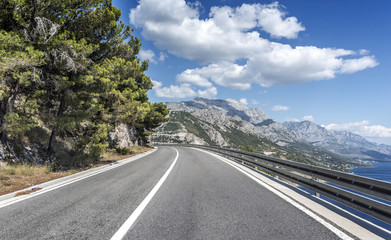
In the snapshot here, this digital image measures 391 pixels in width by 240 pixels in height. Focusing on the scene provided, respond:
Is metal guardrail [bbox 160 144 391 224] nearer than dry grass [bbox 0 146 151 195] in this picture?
Yes

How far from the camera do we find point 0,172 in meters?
7.75

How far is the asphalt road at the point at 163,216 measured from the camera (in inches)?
132

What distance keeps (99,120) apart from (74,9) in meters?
6.64

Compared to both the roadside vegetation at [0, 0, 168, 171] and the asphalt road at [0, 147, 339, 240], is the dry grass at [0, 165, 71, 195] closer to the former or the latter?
the roadside vegetation at [0, 0, 168, 171]

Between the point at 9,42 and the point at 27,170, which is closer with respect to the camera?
the point at 9,42

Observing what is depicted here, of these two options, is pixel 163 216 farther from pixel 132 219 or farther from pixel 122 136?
pixel 122 136

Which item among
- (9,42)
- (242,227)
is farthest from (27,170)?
(242,227)

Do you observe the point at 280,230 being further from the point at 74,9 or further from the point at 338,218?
the point at 74,9

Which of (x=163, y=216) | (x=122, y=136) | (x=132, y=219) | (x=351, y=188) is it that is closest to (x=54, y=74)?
(x=132, y=219)

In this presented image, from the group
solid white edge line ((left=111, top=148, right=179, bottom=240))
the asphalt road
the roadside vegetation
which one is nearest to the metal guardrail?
the asphalt road

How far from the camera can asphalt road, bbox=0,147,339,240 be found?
3346 mm

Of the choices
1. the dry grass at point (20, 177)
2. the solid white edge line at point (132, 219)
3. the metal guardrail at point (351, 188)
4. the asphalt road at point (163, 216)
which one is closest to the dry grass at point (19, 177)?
the dry grass at point (20, 177)

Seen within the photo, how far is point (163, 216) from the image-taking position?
4117 mm

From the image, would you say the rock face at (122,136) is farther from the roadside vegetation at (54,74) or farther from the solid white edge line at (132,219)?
the solid white edge line at (132,219)
